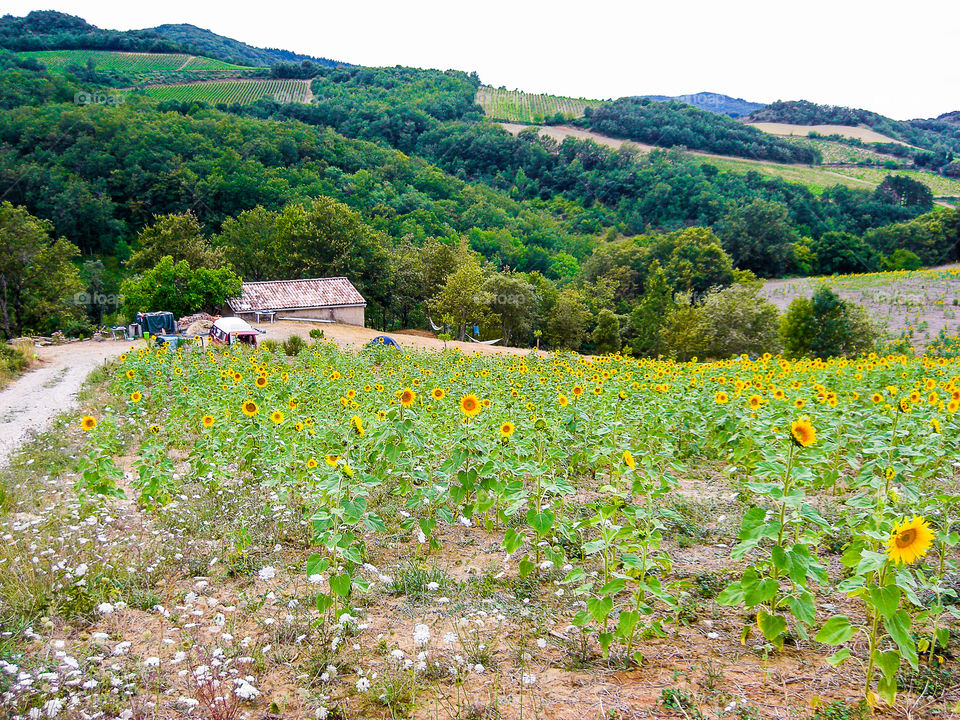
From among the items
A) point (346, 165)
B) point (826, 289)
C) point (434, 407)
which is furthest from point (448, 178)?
point (434, 407)

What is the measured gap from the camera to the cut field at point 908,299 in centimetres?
3281

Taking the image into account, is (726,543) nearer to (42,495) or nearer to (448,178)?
(42,495)

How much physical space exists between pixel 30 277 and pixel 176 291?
23.7ft

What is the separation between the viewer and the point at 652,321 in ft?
142

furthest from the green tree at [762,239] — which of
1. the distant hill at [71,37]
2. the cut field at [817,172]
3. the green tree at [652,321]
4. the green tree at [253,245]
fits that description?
the distant hill at [71,37]

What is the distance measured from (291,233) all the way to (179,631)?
1803 inches

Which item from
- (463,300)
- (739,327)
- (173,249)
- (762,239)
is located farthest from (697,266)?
(173,249)

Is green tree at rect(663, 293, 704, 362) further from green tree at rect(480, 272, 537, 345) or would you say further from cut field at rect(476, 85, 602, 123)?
cut field at rect(476, 85, 602, 123)

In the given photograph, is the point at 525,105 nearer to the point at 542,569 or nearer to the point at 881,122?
the point at 881,122

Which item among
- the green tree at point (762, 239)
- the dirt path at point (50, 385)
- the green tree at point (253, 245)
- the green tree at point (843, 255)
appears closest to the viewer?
the dirt path at point (50, 385)

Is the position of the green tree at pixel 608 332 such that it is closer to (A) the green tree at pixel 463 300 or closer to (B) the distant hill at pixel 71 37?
(A) the green tree at pixel 463 300

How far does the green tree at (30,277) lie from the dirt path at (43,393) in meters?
7.46

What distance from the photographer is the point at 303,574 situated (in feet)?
14.1

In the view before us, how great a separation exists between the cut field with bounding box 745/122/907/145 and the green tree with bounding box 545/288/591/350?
327ft
